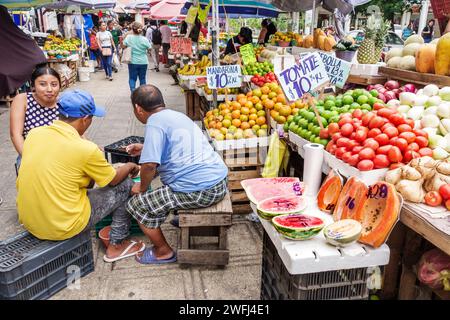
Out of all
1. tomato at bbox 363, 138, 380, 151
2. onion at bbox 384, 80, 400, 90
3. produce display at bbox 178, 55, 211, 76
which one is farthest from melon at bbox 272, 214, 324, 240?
produce display at bbox 178, 55, 211, 76

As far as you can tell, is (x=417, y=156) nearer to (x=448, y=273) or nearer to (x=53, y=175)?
(x=448, y=273)

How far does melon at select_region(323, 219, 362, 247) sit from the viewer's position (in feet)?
6.25

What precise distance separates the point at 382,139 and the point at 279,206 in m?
0.80

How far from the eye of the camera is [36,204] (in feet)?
8.70

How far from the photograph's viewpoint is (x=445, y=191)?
2.01 m

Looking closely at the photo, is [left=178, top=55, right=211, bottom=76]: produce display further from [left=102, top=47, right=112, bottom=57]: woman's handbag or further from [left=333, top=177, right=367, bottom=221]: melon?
[left=102, top=47, right=112, bottom=57]: woman's handbag

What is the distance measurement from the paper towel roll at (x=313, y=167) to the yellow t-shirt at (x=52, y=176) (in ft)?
5.08

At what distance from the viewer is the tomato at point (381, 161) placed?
2.29 m

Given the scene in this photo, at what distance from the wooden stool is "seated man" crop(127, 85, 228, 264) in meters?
0.07

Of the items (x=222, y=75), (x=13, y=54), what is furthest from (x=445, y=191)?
(x=13, y=54)

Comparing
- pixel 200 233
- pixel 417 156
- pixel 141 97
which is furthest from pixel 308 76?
pixel 200 233

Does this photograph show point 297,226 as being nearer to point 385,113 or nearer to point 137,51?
point 385,113

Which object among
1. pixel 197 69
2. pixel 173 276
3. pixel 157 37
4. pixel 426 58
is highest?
pixel 157 37
